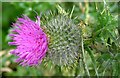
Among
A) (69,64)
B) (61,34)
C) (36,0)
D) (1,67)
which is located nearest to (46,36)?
(61,34)

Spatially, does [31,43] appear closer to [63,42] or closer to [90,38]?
[63,42]

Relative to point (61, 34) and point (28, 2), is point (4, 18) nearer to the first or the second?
point (28, 2)

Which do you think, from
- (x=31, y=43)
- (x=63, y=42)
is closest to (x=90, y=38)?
(x=63, y=42)
